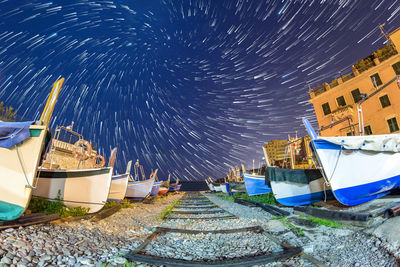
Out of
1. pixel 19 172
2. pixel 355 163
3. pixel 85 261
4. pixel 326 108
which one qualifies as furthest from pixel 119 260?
pixel 326 108

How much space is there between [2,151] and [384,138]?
1299 centimetres

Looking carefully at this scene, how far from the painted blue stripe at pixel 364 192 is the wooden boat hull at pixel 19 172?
32.8ft

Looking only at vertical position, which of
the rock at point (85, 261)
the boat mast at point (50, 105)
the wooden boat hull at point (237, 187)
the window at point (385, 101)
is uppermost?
the window at point (385, 101)

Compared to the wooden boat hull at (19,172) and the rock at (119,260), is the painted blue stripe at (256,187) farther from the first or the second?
the wooden boat hull at (19,172)

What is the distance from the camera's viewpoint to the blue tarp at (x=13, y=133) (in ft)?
15.8

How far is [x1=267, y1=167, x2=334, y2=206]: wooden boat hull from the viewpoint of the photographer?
9.30 m

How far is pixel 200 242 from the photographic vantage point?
463cm

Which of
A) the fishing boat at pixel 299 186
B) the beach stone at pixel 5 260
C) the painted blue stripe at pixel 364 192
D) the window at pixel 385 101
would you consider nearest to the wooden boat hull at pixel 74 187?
the beach stone at pixel 5 260

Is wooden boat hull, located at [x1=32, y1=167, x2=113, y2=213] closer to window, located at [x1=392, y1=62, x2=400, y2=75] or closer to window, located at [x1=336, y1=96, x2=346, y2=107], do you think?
window, located at [x1=336, y1=96, x2=346, y2=107]

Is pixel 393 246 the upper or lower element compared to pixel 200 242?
upper

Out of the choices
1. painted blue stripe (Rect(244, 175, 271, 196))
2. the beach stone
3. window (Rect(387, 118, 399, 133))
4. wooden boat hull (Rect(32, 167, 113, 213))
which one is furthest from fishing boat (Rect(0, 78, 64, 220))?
window (Rect(387, 118, 399, 133))

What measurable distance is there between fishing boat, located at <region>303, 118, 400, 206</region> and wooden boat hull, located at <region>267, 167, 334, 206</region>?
221 cm

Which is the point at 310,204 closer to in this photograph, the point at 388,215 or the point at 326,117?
the point at 388,215

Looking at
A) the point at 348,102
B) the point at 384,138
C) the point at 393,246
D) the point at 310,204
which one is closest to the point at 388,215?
the point at 393,246
